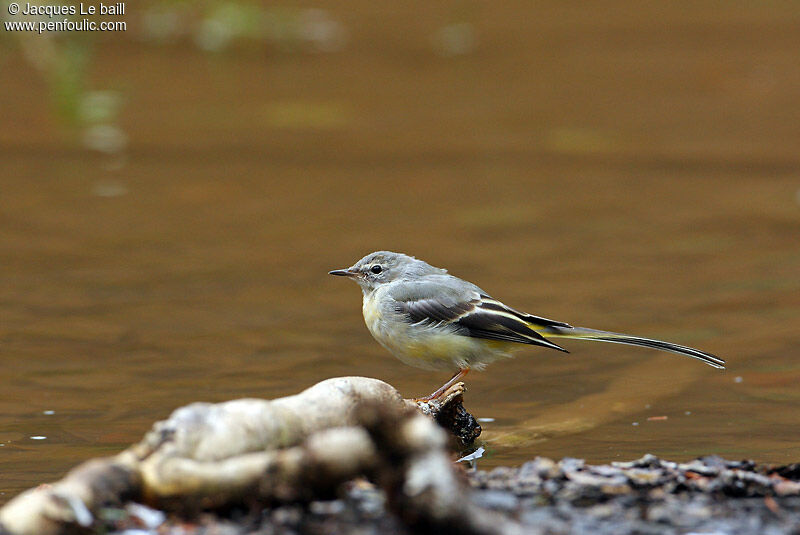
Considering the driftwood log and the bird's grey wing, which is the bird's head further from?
the driftwood log

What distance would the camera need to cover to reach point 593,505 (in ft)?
15.8

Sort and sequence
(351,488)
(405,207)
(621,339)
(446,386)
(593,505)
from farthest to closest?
(405,207) → (621,339) → (446,386) → (593,505) → (351,488)

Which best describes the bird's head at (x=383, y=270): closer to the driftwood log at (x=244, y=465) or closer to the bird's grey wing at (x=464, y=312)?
the bird's grey wing at (x=464, y=312)

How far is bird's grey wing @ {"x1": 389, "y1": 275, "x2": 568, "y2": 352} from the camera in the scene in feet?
24.7

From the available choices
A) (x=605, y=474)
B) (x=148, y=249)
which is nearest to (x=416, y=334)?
(x=605, y=474)

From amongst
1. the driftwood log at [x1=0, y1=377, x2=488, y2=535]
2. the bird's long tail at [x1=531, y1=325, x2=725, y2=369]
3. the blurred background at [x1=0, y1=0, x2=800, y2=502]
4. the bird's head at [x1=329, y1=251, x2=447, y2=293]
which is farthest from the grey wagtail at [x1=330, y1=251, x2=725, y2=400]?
the driftwood log at [x1=0, y1=377, x2=488, y2=535]

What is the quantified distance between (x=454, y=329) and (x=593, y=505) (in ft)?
9.53

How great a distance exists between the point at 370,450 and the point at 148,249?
8.18 metres

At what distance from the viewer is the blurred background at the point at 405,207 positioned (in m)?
8.12

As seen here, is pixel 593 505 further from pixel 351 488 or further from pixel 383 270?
pixel 383 270

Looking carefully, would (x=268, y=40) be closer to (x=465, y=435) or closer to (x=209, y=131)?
(x=209, y=131)

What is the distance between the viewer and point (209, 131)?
52.3 ft

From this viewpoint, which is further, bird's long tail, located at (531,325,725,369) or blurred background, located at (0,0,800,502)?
blurred background, located at (0,0,800,502)

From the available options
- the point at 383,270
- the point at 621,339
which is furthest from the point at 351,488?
the point at 383,270
